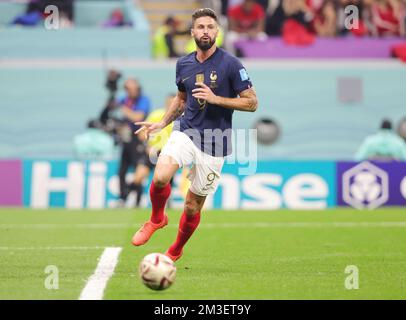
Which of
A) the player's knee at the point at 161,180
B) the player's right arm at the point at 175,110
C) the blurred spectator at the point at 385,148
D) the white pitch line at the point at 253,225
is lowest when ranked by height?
the white pitch line at the point at 253,225

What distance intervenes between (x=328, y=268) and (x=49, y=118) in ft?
50.1

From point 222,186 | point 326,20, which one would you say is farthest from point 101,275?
point 326,20

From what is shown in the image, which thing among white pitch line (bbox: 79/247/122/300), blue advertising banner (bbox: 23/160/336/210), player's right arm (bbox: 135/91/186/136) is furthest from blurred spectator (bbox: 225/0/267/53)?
player's right arm (bbox: 135/91/186/136)

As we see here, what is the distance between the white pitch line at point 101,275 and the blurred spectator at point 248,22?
13898 mm

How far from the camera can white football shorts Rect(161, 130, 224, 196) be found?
10234 mm

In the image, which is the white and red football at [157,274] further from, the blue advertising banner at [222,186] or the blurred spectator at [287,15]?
the blurred spectator at [287,15]

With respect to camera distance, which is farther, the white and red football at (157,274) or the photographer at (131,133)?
the photographer at (131,133)

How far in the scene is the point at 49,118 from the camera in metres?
25.0

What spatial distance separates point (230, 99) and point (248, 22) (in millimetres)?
15945

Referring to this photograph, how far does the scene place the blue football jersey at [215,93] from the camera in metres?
10.3

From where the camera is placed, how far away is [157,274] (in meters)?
8.76

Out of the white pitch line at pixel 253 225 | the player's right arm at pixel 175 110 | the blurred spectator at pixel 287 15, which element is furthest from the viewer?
the blurred spectator at pixel 287 15

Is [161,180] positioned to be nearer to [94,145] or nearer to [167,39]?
[94,145]

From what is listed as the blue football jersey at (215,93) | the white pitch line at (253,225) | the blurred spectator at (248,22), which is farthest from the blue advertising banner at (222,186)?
the blue football jersey at (215,93)
